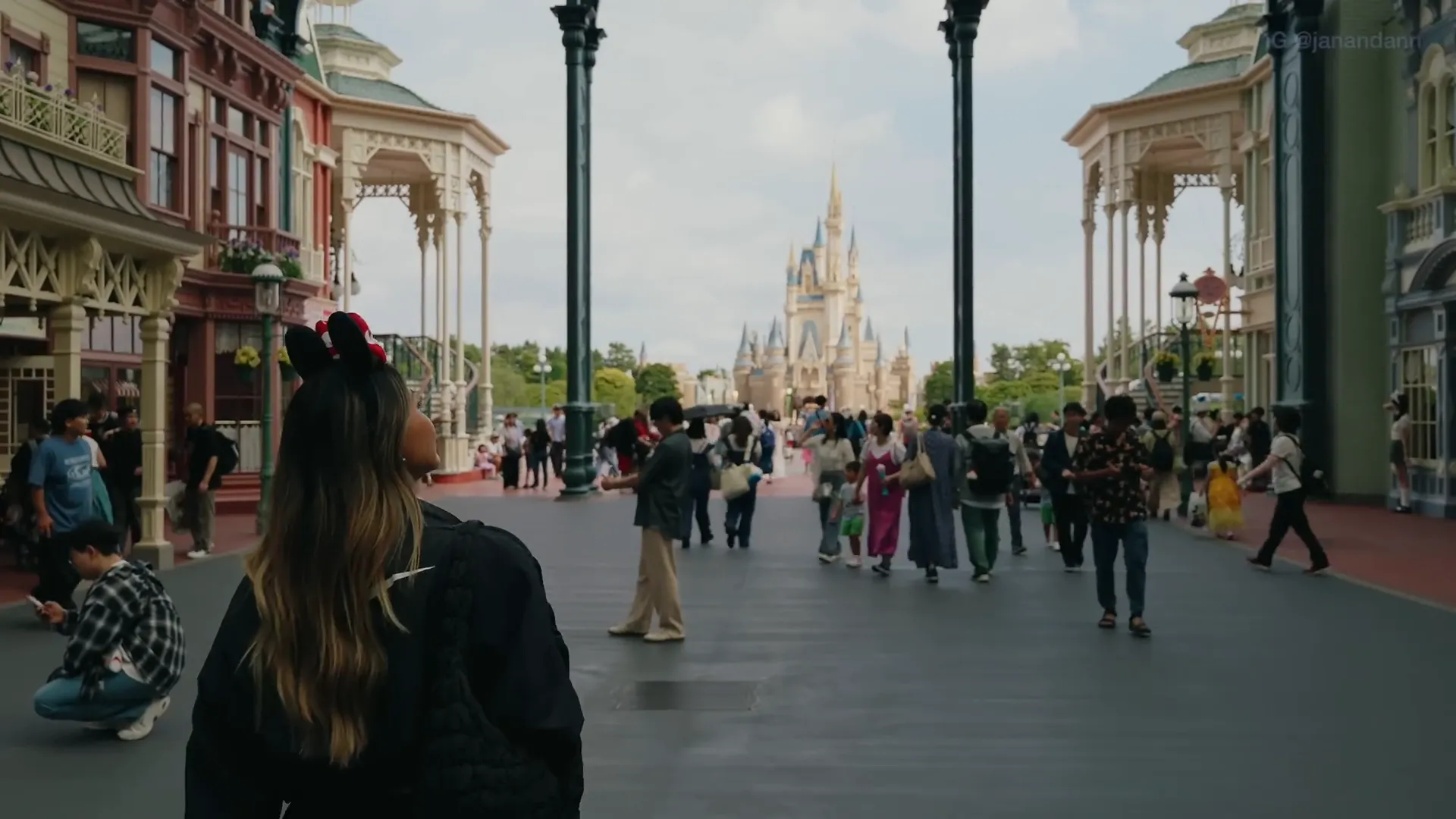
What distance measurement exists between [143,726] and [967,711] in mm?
4310

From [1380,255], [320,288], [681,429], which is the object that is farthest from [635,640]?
[320,288]

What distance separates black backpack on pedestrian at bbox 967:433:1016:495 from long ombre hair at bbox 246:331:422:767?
12234 mm

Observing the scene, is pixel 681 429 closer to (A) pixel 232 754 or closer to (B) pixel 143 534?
(B) pixel 143 534

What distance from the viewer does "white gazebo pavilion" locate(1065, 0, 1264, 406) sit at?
1471 inches

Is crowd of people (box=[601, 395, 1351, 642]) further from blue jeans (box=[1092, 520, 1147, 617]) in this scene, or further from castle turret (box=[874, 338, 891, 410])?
castle turret (box=[874, 338, 891, 410])

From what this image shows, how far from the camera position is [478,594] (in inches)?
95.9

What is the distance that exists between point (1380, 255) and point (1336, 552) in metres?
10.3

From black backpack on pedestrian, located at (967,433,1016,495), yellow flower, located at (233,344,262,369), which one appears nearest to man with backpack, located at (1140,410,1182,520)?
black backpack on pedestrian, located at (967,433,1016,495)

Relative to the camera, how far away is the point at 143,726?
7.73 m

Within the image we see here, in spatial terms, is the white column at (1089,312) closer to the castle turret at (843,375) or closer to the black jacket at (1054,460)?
the black jacket at (1054,460)

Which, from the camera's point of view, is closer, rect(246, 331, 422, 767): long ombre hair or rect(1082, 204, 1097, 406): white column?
rect(246, 331, 422, 767): long ombre hair

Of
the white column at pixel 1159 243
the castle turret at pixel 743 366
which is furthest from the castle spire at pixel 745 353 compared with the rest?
the white column at pixel 1159 243

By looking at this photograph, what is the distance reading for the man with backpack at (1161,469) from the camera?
66.3 ft
